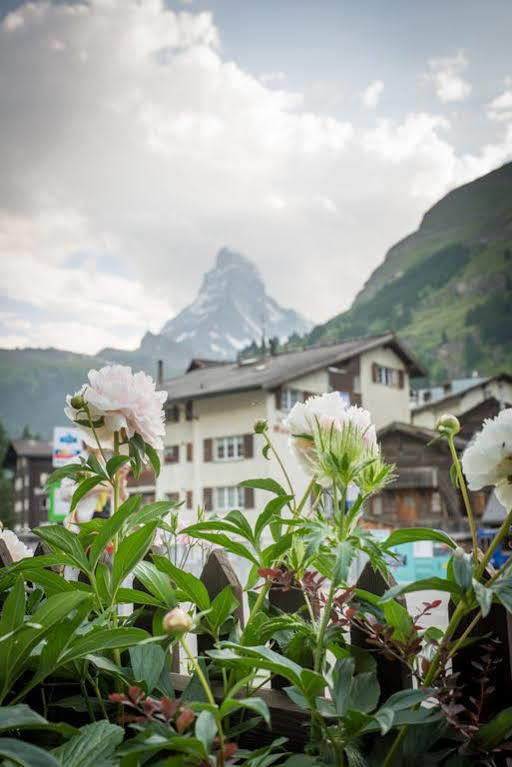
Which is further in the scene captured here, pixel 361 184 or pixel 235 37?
pixel 361 184

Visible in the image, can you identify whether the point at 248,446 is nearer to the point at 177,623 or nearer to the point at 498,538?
the point at 498,538

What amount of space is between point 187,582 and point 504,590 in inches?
17.4

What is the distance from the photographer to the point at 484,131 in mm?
168625

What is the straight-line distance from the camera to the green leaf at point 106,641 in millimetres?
918

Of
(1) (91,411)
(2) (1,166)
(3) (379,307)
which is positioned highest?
(2) (1,166)

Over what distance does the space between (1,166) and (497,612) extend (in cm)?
13249

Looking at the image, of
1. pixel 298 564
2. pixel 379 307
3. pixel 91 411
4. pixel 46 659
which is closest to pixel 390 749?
pixel 298 564

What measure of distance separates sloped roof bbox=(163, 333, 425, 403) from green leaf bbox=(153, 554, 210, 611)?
2605cm

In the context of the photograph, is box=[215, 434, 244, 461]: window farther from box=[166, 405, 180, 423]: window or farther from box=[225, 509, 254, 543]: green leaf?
box=[225, 509, 254, 543]: green leaf

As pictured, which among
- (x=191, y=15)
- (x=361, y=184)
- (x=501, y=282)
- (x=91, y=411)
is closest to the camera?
(x=91, y=411)

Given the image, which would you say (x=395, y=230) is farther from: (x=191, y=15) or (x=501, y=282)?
(x=191, y=15)

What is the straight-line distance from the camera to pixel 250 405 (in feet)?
86.8

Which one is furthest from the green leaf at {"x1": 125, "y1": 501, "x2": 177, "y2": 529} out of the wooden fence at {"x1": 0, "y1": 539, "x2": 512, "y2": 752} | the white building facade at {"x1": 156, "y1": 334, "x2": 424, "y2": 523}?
the white building facade at {"x1": 156, "y1": 334, "x2": 424, "y2": 523}

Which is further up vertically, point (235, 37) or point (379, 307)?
point (235, 37)
